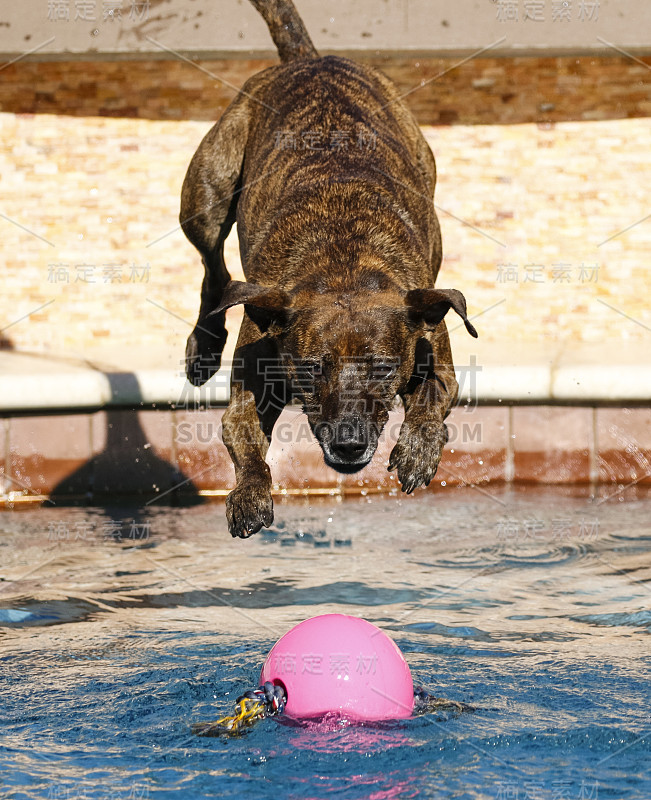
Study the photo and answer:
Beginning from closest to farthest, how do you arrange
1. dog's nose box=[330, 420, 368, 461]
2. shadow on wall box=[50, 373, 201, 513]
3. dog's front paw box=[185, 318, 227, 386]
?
dog's nose box=[330, 420, 368, 461] < dog's front paw box=[185, 318, 227, 386] < shadow on wall box=[50, 373, 201, 513]

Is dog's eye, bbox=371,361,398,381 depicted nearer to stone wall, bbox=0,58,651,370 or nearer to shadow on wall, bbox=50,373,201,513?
shadow on wall, bbox=50,373,201,513

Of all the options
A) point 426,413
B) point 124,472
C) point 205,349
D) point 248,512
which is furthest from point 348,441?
point 124,472

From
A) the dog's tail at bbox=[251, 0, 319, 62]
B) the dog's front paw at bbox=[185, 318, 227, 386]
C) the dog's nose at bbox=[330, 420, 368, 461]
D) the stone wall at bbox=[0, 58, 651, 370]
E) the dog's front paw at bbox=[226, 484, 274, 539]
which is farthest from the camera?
the stone wall at bbox=[0, 58, 651, 370]

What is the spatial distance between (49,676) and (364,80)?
3.29 m

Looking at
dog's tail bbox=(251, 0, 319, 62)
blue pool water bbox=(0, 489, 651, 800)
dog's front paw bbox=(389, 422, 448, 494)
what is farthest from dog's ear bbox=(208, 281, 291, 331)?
dog's tail bbox=(251, 0, 319, 62)

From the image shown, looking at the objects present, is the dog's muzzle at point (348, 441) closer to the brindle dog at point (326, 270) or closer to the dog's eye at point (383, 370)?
the brindle dog at point (326, 270)

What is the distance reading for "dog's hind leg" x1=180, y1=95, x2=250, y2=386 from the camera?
5.79 metres

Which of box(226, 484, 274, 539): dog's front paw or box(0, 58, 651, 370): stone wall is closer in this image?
box(226, 484, 274, 539): dog's front paw

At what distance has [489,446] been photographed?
8.47 m

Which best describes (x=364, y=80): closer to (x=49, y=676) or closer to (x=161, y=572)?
(x=161, y=572)

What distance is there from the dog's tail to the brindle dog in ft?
0.87

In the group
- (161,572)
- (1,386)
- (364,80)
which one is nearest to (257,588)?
(161,572)

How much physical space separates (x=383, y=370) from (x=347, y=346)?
179mm

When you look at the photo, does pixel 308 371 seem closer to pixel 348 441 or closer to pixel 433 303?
pixel 348 441
